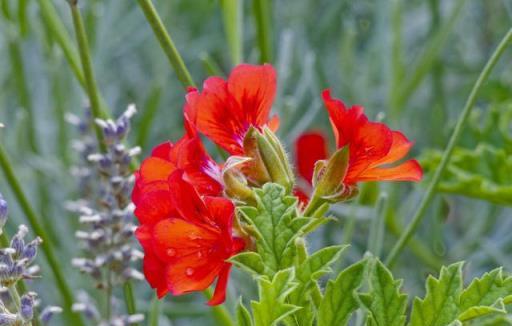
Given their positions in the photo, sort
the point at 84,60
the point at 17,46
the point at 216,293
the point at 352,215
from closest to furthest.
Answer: the point at 216,293, the point at 84,60, the point at 352,215, the point at 17,46

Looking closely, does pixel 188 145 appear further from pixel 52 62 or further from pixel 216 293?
pixel 52 62

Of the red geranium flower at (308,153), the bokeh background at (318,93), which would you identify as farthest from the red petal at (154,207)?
the red geranium flower at (308,153)

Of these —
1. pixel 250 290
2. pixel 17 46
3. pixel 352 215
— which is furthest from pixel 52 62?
pixel 352 215

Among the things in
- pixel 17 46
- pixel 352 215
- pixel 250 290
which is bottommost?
pixel 250 290

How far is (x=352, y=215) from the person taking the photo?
2.64 feet

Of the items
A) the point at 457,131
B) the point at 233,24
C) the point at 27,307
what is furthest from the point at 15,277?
the point at 233,24

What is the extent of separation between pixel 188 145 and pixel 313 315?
0.34 feet

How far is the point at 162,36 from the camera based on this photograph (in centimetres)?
63

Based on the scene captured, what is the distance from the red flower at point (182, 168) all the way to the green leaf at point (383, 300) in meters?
0.09

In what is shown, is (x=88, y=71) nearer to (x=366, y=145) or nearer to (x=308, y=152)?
(x=366, y=145)

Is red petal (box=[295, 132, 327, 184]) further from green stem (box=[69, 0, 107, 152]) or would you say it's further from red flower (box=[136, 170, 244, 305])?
red flower (box=[136, 170, 244, 305])

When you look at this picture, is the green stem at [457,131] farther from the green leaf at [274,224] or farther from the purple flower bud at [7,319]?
the purple flower bud at [7,319]

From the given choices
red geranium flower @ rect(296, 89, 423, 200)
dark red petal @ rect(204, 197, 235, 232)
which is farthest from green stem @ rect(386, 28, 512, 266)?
dark red petal @ rect(204, 197, 235, 232)

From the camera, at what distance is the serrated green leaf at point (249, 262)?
504 millimetres
